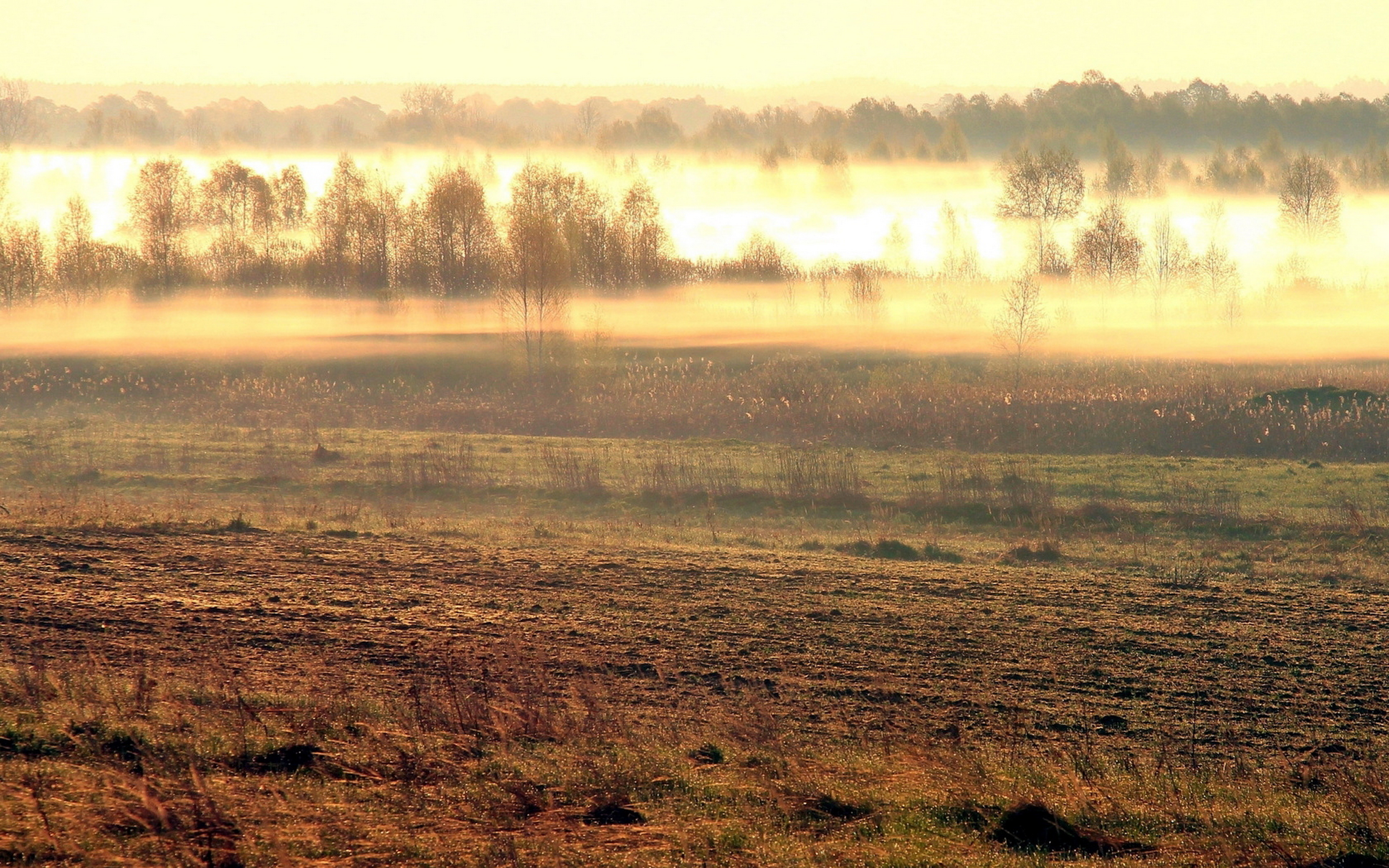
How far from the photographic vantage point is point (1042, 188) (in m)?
83.1

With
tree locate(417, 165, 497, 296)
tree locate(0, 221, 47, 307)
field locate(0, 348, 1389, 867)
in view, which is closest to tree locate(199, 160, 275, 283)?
tree locate(0, 221, 47, 307)

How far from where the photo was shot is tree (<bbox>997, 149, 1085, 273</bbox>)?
82.5 m

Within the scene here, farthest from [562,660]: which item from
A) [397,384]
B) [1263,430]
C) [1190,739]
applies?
[397,384]

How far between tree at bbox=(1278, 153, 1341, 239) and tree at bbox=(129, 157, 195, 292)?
8627 cm

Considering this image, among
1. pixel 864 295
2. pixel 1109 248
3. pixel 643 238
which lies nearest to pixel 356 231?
pixel 643 238

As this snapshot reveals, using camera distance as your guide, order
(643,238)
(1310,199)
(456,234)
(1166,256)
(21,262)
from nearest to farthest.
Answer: (21,262) < (456,234) < (643,238) < (1310,199) < (1166,256)

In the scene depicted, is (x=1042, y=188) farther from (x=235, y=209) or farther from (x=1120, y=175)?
(x=235, y=209)

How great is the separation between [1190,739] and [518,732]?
20.4 feet

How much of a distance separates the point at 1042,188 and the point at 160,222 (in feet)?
214

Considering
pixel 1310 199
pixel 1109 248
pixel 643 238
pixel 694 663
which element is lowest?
pixel 694 663

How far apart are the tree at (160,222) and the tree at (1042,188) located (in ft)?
203

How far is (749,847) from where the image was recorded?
24.5 feet

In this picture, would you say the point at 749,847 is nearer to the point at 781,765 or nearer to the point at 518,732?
the point at 781,765

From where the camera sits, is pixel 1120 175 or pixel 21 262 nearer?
pixel 21 262
